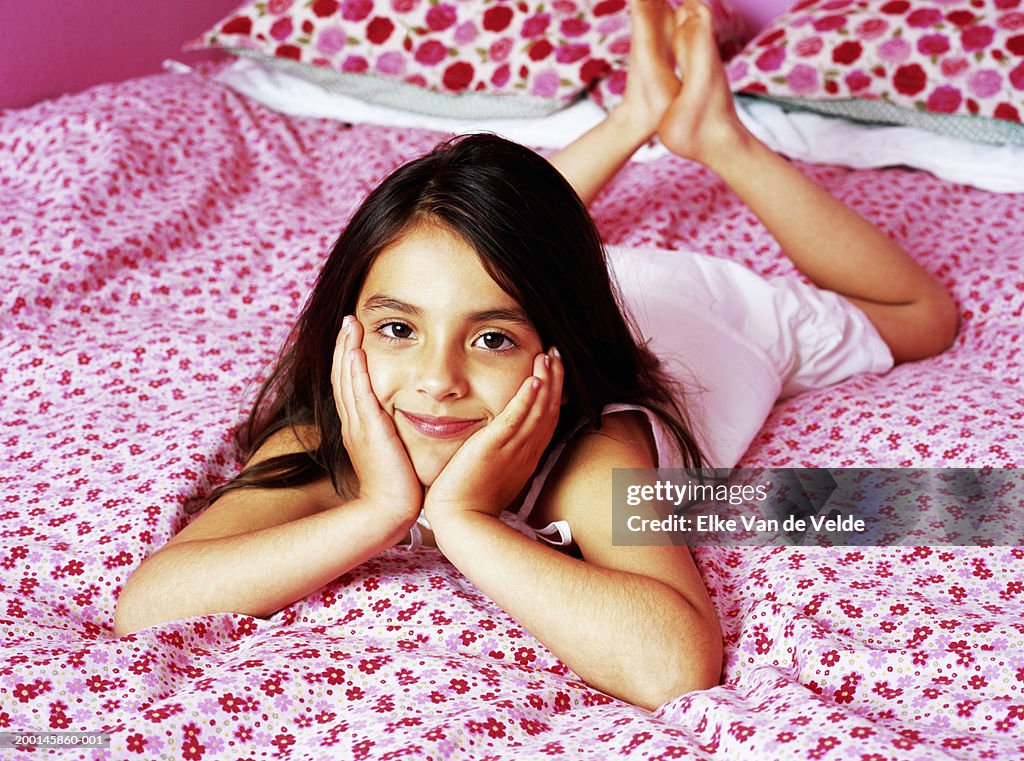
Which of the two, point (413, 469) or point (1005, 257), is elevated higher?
point (413, 469)

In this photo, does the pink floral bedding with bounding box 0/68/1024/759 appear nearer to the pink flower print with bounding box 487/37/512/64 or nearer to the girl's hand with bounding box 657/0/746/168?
the girl's hand with bounding box 657/0/746/168

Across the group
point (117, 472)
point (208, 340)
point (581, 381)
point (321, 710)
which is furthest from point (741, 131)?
point (321, 710)

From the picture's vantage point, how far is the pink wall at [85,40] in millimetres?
2281

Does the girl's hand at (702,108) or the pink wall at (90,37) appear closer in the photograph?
the girl's hand at (702,108)

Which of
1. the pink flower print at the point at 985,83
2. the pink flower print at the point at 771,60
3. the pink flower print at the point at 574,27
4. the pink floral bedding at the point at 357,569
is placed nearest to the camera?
the pink floral bedding at the point at 357,569

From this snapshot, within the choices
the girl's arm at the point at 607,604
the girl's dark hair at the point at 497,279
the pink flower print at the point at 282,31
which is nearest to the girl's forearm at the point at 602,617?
the girl's arm at the point at 607,604

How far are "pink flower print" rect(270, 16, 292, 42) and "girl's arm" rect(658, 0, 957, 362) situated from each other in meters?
1.00


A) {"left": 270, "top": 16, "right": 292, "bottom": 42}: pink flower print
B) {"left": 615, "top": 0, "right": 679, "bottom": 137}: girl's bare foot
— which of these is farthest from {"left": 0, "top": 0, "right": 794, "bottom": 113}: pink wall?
{"left": 615, "top": 0, "right": 679, "bottom": 137}: girl's bare foot

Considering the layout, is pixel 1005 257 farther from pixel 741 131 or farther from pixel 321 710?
pixel 321 710

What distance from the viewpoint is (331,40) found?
2395 millimetres

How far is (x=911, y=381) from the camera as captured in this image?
155cm

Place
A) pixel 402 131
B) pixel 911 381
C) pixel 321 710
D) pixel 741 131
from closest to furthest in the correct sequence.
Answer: pixel 321 710 → pixel 911 381 → pixel 741 131 → pixel 402 131

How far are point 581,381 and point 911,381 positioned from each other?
594 mm

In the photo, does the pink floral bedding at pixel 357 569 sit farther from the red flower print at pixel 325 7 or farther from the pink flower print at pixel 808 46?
the red flower print at pixel 325 7
